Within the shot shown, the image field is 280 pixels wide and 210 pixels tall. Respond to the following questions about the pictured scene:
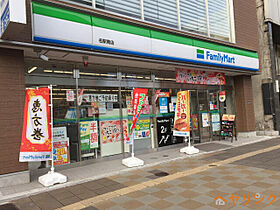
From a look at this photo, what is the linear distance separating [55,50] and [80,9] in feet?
5.12

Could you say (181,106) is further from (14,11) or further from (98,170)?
(14,11)

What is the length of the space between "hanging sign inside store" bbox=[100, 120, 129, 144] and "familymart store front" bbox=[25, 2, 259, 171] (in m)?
0.04

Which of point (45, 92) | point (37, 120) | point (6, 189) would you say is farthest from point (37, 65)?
point (6, 189)

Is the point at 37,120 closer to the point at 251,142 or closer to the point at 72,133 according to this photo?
the point at 72,133

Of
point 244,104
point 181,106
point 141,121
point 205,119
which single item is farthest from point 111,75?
point 244,104

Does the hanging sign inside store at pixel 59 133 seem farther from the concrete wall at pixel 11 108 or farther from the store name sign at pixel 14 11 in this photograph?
the store name sign at pixel 14 11

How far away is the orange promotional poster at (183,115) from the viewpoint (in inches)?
356

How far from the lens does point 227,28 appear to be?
1288 cm

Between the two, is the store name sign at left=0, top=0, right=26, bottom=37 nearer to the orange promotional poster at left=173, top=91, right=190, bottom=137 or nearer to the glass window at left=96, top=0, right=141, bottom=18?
the glass window at left=96, top=0, right=141, bottom=18

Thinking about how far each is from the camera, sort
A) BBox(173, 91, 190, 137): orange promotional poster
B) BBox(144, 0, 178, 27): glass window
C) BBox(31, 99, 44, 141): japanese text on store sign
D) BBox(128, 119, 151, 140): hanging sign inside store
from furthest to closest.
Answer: BBox(128, 119, 151, 140): hanging sign inside store
BBox(144, 0, 178, 27): glass window
BBox(173, 91, 190, 137): orange promotional poster
BBox(31, 99, 44, 141): japanese text on store sign

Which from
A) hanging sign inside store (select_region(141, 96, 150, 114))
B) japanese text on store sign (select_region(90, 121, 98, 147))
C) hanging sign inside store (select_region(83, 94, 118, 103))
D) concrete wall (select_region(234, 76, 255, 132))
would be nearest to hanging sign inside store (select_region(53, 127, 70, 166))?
japanese text on store sign (select_region(90, 121, 98, 147))

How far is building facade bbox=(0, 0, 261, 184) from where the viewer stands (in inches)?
245

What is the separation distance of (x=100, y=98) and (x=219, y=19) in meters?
8.64

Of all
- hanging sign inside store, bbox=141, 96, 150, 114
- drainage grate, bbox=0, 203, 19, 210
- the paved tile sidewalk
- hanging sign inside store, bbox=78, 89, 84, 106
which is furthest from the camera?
hanging sign inside store, bbox=141, 96, 150, 114
